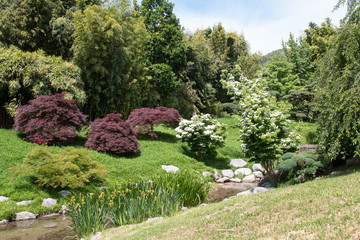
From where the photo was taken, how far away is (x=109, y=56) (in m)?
13.9

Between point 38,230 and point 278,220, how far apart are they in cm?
497

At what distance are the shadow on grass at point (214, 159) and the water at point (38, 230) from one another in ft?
23.2

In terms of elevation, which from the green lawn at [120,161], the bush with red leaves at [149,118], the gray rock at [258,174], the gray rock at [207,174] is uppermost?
the bush with red leaves at [149,118]

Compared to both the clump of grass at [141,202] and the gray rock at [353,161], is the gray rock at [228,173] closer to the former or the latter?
the gray rock at [353,161]

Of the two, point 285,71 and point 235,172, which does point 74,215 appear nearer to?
point 235,172

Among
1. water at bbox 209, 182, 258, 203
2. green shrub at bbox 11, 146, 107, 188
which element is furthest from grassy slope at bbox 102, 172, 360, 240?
water at bbox 209, 182, 258, 203

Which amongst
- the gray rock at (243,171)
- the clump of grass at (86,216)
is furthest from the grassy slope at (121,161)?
the clump of grass at (86,216)

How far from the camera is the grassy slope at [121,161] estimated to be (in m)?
7.07

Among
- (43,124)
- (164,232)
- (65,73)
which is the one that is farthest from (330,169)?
(65,73)

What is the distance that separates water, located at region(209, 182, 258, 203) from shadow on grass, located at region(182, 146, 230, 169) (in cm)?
148

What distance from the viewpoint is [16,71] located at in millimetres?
10945

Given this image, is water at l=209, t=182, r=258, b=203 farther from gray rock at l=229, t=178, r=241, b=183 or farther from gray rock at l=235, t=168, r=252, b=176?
gray rock at l=235, t=168, r=252, b=176

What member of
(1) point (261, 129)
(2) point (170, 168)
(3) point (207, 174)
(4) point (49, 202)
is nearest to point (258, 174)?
(3) point (207, 174)

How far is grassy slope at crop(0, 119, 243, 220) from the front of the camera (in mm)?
7066
